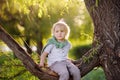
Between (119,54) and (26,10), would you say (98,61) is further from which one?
(26,10)

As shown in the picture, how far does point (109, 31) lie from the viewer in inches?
156

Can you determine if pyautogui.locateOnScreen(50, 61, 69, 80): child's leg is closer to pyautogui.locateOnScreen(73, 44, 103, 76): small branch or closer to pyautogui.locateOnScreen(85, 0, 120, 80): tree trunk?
pyautogui.locateOnScreen(73, 44, 103, 76): small branch

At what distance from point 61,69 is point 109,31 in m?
0.59

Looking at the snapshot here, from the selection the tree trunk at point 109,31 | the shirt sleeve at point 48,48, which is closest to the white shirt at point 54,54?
the shirt sleeve at point 48,48

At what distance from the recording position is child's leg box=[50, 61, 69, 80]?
372 centimetres

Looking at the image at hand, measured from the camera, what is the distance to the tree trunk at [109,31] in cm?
393

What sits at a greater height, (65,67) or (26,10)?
(26,10)

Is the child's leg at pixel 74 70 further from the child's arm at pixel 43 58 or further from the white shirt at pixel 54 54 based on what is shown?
the child's arm at pixel 43 58

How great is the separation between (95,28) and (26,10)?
0.87m

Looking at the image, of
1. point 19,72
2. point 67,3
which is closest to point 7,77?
point 19,72

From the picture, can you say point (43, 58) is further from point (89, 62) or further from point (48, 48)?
point (89, 62)

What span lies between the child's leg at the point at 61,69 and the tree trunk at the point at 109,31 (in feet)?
1.37

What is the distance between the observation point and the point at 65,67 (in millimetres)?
3795

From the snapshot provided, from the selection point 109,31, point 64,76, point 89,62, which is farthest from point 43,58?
point 109,31
